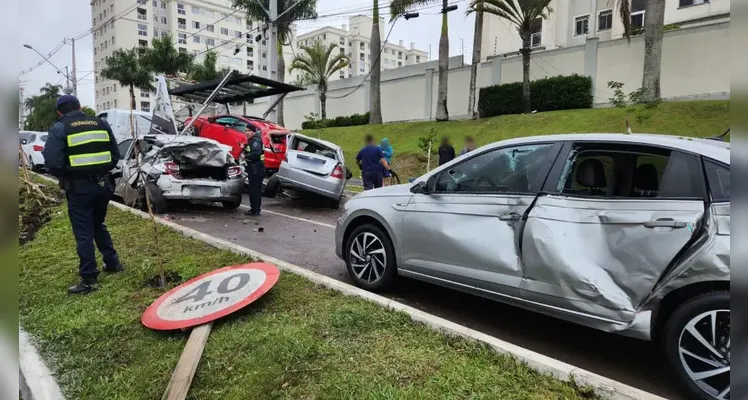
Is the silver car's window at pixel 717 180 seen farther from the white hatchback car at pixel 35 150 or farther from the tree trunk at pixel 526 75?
the white hatchback car at pixel 35 150

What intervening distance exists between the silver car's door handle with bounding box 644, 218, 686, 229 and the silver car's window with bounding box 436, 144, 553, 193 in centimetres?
83

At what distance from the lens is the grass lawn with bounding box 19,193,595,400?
2.87 m

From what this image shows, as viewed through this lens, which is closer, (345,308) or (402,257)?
(345,308)

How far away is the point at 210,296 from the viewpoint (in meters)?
4.19

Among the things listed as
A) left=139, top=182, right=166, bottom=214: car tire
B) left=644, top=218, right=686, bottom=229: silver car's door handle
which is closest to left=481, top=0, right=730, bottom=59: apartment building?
left=139, top=182, right=166, bottom=214: car tire

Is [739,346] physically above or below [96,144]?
below

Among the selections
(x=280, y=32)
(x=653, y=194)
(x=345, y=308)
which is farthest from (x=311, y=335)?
(x=280, y=32)

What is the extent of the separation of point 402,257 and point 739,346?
11.8 feet

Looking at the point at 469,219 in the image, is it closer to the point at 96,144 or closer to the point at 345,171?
the point at 96,144

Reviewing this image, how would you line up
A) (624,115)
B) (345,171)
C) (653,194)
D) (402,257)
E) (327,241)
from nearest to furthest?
(653,194) < (402,257) < (327,241) < (345,171) < (624,115)

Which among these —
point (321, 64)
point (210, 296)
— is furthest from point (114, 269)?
point (321, 64)

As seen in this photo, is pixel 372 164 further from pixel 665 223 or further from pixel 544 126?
pixel 544 126

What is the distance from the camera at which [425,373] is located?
2.98 meters

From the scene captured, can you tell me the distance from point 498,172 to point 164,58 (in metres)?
35.4
